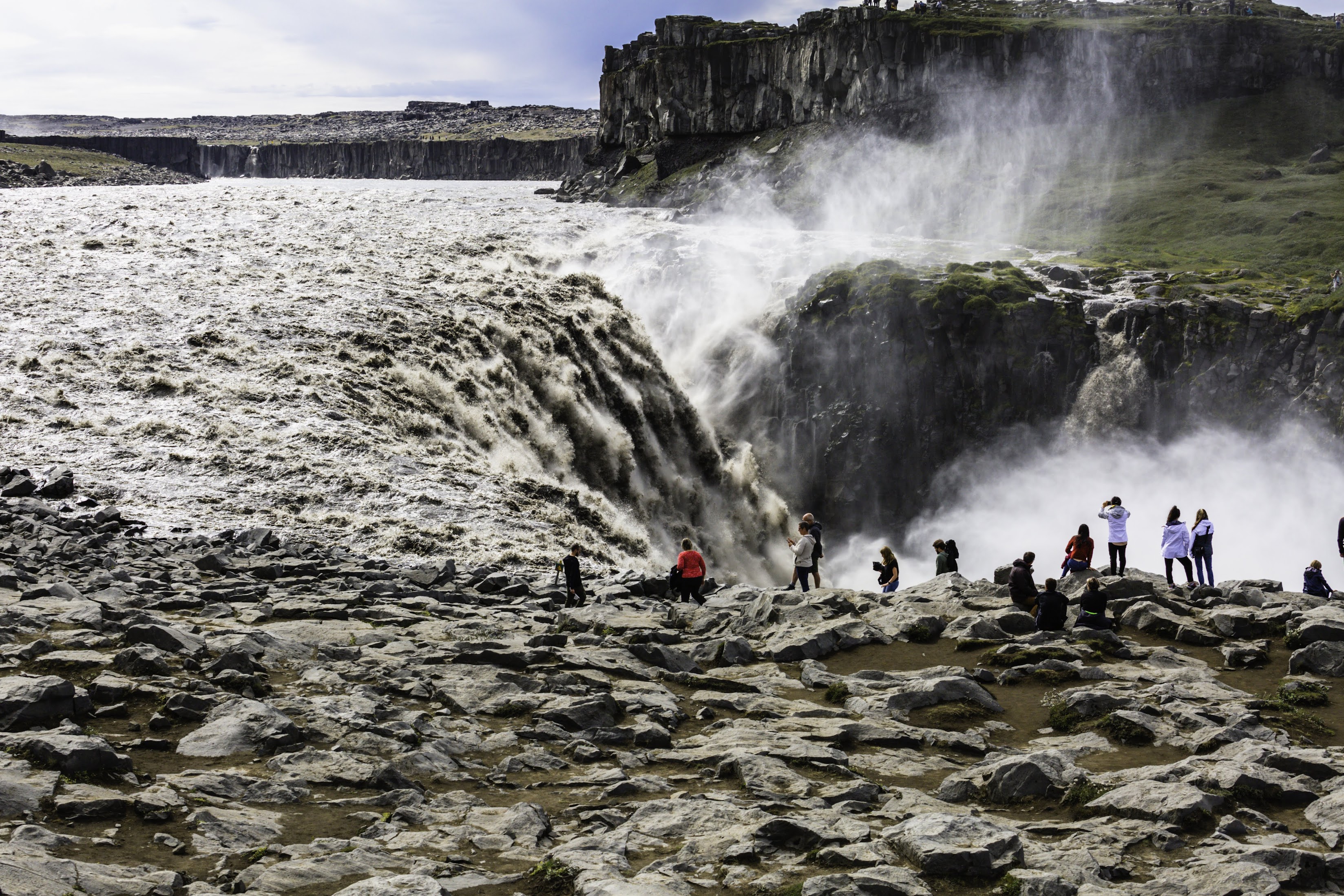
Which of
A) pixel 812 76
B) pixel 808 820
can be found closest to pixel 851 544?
pixel 808 820

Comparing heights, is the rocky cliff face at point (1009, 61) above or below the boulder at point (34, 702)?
above

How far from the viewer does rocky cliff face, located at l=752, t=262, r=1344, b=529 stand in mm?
56688

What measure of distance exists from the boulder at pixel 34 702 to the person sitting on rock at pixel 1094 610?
1575cm

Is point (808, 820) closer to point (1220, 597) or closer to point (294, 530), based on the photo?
point (1220, 597)

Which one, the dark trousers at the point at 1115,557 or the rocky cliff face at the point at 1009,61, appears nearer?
the dark trousers at the point at 1115,557

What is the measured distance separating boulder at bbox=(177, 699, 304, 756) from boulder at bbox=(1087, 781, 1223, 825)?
8928 millimetres

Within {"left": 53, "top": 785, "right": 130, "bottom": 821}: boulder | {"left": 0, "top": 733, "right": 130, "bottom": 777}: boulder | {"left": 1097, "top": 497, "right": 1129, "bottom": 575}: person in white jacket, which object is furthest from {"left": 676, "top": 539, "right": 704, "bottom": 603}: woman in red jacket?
{"left": 53, "top": 785, "right": 130, "bottom": 821}: boulder

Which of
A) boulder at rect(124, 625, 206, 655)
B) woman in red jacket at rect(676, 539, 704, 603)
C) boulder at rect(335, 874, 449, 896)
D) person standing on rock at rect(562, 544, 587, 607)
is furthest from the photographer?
woman in red jacket at rect(676, 539, 704, 603)

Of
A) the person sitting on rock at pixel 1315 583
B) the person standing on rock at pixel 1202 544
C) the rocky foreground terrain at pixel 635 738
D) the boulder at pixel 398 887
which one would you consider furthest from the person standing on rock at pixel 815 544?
the boulder at pixel 398 887

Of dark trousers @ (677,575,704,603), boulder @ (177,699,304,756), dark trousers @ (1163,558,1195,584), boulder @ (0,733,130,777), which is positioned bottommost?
dark trousers @ (677,575,704,603)

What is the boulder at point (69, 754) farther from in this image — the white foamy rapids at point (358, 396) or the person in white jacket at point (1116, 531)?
the person in white jacket at point (1116, 531)

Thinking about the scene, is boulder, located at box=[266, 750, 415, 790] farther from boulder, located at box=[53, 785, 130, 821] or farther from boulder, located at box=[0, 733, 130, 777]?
boulder, located at box=[53, 785, 130, 821]

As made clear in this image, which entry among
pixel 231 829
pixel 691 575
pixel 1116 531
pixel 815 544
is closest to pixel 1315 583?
pixel 1116 531

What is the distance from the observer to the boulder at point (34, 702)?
11.5m
